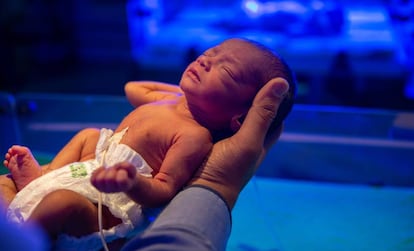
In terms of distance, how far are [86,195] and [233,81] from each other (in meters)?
0.33

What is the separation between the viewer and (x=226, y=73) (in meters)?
0.98

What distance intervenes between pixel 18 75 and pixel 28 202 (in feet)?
7.16

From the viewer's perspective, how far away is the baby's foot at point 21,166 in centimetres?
95

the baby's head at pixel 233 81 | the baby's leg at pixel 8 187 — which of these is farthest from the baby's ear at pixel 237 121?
the baby's leg at pixel 8 187

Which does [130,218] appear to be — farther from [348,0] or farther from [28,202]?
[348,0]

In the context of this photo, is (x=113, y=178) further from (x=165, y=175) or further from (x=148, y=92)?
(x=148, y=92)

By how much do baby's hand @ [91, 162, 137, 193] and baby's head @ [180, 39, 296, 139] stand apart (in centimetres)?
30

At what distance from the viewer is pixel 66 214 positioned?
0.80m

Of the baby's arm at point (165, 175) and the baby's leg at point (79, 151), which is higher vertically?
the baby's arm at point (165, 175)

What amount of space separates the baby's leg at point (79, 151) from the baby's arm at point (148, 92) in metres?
0.12

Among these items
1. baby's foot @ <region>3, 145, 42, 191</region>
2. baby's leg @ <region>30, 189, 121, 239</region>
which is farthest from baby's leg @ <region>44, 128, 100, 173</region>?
baby's leg @ <region>30, 189, 121, 239</region>

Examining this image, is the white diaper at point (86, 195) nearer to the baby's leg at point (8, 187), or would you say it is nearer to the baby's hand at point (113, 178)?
the baby's leg at point (8, 187)

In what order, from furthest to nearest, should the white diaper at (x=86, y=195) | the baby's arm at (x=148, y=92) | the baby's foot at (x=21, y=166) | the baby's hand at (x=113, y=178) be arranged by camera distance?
1. the baby's arm at (x=148, y=92)
2. the baby's foot at (x=21, y=166)
3. the white diaper at (x=86, y=195)
4. the baby's hand at (x=113, y=178)

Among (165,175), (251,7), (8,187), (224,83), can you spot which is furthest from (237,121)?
(251,7)
